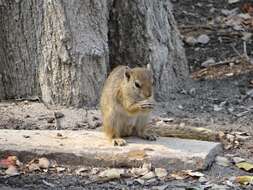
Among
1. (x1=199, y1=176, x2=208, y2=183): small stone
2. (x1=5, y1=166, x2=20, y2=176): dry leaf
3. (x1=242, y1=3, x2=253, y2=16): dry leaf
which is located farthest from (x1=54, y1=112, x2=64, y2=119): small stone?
(x1=242, y1=3, x2=253, y2=16): dry leaf

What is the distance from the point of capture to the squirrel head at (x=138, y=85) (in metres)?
5.59

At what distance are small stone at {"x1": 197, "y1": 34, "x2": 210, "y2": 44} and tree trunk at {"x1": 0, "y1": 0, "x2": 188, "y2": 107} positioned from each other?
1379 millimetres

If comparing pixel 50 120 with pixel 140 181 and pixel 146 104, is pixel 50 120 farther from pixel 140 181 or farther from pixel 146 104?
pixel 140 181

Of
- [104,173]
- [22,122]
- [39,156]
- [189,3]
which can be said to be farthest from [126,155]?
[189,3]

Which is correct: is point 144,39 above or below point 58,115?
above

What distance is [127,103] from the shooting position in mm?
5625

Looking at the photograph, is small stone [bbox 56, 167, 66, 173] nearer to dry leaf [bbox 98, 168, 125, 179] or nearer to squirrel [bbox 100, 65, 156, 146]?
dry leaf [bbox 98, 168, 125, 179]

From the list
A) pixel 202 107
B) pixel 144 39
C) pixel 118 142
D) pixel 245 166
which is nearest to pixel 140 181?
pixel 118 142

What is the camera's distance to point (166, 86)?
24.0 ft

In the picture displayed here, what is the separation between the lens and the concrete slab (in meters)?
5.46

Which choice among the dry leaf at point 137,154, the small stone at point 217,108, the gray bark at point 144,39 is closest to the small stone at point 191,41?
the gray bark at point 144,39

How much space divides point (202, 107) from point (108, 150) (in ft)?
5.65

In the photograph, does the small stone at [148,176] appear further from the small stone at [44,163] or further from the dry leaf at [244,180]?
the small stone at [44,163]

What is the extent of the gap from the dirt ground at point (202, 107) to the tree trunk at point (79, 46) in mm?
213
